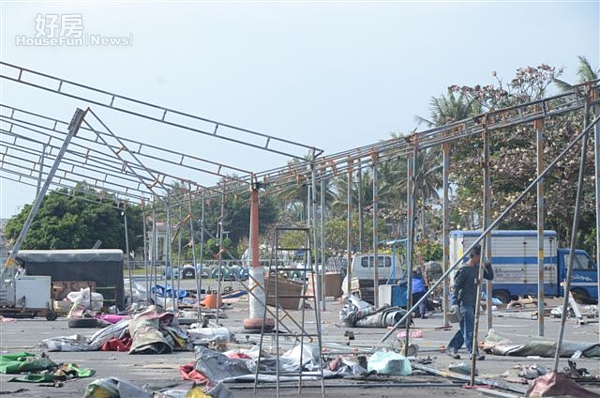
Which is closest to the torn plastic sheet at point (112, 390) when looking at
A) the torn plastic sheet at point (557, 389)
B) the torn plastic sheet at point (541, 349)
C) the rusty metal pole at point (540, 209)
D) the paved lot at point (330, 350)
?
the paved lot at point (330, 350)

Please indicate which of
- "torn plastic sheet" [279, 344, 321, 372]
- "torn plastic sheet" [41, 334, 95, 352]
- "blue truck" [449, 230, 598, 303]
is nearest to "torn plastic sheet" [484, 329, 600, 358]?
"torn plastic sheet" [279, 344, 321, 372]

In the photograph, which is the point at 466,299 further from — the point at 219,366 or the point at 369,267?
the point at 369,267

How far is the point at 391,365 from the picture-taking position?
1477cm

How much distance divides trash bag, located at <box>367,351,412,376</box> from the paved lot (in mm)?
216

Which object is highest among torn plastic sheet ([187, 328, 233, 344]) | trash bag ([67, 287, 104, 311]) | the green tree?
the green tree

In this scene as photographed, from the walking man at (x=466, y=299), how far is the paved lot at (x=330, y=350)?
36cm

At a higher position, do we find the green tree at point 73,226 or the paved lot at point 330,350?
the green tree at point 73,226

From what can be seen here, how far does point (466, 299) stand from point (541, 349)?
1449mm

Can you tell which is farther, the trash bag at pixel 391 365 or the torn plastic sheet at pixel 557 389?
the trash bag at pixel 391 365

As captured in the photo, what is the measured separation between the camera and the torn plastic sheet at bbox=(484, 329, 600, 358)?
1711 cm

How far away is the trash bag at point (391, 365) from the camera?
14.7 m

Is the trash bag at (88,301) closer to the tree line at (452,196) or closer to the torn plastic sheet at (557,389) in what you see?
Result: the tree line at (452,196)

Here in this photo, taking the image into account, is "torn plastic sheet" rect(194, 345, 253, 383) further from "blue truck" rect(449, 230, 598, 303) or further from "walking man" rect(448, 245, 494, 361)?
"blue truck" rect(449, 230, 598, 303)

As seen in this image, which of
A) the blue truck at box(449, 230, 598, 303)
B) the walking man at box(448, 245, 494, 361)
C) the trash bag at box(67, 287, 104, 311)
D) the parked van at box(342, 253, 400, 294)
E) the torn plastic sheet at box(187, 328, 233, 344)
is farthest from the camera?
the parked van at box(342, 253, 400, 294)
